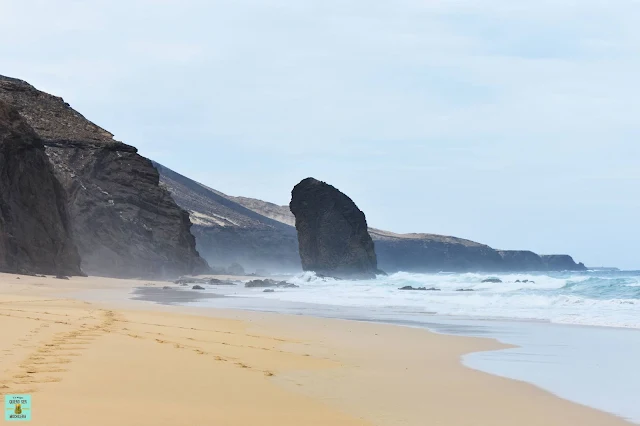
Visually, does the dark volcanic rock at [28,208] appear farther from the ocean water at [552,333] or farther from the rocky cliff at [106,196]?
the ocean water at [552,333]

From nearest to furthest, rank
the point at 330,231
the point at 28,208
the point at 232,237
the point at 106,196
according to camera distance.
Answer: the point at 28,208 → the point at 106,196 → the point at 330,231 → the point at 232,237

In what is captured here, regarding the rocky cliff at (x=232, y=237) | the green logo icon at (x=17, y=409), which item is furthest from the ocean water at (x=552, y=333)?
the rocky cliff at (x=232, y=237)

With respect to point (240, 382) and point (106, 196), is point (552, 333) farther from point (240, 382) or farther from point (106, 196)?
point (106, 196)

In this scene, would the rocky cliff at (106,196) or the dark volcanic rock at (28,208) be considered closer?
the dark volcanic rock at (28,208)

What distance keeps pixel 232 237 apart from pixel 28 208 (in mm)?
108574

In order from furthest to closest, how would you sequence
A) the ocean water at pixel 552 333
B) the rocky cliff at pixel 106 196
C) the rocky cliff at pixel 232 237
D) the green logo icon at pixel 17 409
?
the rocky cliff at pixel 232 237, the rocky cliff at pixel 106 196, the ocean water at pixel 552 333, the green logo icon at pixel 17 409

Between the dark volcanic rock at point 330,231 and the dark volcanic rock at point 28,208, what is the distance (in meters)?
59.3

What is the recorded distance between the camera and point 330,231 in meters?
104

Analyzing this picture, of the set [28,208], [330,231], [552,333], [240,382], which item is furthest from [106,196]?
[240,382]

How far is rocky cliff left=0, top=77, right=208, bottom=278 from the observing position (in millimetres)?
58938

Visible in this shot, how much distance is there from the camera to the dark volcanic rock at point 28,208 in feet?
129

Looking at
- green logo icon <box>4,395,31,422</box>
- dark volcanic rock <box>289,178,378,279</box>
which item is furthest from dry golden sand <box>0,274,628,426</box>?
dark volcanic rock <box>289,178,378,279</box>

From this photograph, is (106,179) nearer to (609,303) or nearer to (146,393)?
(609,303)

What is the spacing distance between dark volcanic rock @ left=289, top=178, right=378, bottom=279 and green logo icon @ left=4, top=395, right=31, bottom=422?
314ft
